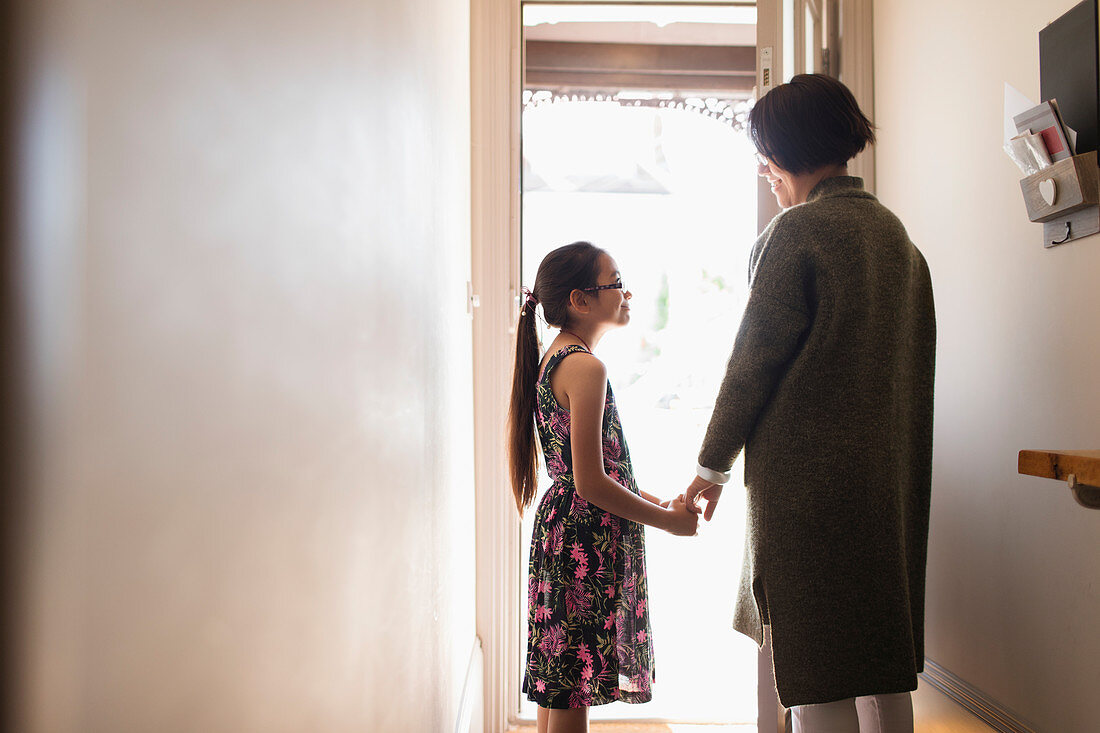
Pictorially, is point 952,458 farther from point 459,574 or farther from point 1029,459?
point 459,574

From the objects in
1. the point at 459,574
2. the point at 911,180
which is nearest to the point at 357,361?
the point at 459,574

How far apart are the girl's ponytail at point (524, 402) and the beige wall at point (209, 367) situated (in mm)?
754

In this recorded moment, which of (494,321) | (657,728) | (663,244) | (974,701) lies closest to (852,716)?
(974,701)

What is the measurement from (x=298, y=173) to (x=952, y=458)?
1692 millimetres

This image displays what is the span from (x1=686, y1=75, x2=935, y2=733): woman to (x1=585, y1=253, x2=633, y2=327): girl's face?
463 mm

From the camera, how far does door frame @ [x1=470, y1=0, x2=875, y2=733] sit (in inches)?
95.7

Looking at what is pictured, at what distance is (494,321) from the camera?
2.45 meters

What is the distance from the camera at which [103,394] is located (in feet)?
0.99

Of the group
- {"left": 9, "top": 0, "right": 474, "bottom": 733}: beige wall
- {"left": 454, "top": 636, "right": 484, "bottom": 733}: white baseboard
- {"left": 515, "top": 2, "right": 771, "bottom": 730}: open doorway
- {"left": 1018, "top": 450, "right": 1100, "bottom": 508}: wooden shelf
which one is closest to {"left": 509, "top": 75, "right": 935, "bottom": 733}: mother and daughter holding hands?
{"left": 1018, "top": 450, "right": 1100, "bottom": 508}: wooden shelf

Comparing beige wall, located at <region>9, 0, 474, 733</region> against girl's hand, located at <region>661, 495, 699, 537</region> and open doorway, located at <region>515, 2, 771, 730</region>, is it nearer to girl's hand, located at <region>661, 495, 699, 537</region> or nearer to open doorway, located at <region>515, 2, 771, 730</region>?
girl's hand, located at <region>661, 495, 699, 537</region>

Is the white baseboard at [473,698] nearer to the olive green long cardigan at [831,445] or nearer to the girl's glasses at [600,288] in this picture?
the olive green long cardigan at [831,445]

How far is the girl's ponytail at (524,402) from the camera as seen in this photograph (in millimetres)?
1697

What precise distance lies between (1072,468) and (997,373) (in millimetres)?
772

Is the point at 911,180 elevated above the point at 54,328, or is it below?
above
